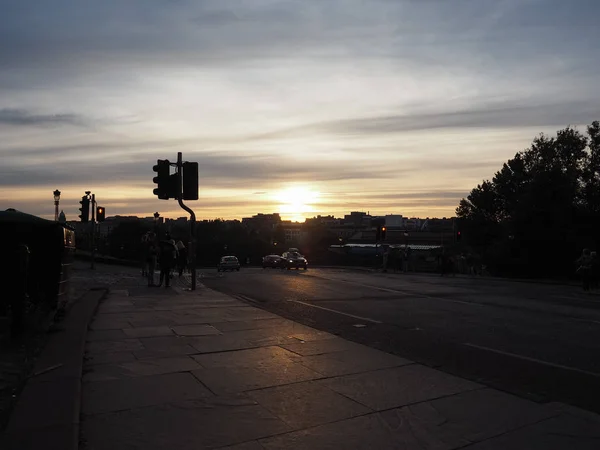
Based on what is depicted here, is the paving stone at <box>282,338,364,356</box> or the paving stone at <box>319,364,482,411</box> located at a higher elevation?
the paving stone at <box>282,338,364,356</box>

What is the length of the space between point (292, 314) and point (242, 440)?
7.24 metres

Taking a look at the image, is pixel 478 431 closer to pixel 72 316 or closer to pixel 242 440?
pixel 242 440

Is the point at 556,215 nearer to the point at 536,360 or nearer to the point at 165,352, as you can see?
the point at 536,360

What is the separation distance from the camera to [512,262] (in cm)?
3644

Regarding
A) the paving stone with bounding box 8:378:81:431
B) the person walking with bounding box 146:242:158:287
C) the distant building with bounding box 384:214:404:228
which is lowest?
the paving stone with bounding box 8:378:81:431

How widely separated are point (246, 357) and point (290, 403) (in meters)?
1.96

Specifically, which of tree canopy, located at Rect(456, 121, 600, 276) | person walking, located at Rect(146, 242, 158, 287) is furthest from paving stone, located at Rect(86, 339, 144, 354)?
tree canopy, located at Rect(456, 121, 600, 276)

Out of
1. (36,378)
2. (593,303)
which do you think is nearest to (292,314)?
(36,378)

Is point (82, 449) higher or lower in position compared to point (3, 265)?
lower

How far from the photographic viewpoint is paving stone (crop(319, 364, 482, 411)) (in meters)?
5.52

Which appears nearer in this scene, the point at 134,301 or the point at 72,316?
the point at 72,316

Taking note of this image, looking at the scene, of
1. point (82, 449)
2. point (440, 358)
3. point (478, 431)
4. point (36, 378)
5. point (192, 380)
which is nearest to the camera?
point (82, 449)

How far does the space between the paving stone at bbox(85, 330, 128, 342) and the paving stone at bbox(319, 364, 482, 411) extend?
3.83m

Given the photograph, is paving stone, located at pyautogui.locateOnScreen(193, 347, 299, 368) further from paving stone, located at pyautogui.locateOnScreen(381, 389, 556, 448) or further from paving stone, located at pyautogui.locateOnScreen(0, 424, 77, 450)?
paving stone, located at pyautogui.locateOnScreen(0, 424, 77, 450)
